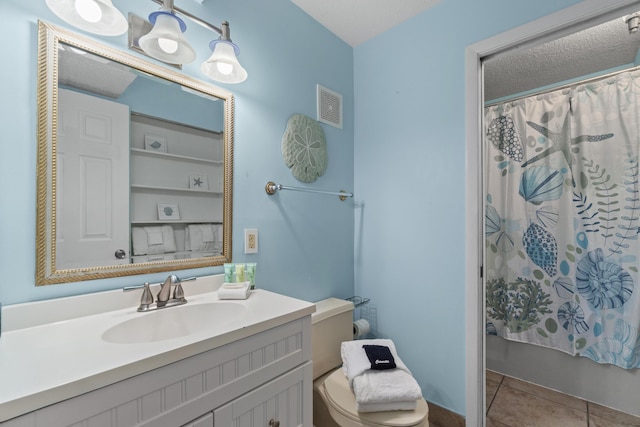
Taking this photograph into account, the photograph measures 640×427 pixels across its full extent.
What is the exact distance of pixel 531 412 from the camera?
5.65 feet

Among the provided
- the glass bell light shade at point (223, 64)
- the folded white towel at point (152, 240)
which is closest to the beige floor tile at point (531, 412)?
the folded white towel at point (152, 240)

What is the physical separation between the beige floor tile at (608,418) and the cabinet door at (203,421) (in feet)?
6.99

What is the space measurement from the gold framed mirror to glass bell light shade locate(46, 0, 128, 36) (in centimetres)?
11

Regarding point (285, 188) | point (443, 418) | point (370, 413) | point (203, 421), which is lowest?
point (443, 418)

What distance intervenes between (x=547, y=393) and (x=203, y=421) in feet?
7.53

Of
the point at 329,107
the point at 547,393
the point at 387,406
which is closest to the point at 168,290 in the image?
the point at 387,406

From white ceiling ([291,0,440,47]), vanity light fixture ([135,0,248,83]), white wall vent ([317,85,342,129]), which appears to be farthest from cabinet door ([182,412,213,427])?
white ceiling ([291,0,440,47])

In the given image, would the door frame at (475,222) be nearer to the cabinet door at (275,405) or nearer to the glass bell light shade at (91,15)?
the cabinet door at (275,405)

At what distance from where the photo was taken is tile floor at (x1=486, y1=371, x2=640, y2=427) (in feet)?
5.34

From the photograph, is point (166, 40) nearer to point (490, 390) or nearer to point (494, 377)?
point (490, 390)

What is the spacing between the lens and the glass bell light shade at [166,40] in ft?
3.03

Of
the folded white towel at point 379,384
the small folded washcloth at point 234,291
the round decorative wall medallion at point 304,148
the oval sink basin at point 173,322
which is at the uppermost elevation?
the round decorative wall medallion at point 304,148

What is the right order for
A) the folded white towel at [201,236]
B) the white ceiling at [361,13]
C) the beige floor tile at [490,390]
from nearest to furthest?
the folded white towel at [201,236] → the white ceiling at [361,13] → the beige floor tile at [490,390]

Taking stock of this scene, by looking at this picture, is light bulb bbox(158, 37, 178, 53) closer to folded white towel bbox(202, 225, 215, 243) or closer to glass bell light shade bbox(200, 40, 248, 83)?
glass bell light shade bbox(200, 40, 248, 83)
